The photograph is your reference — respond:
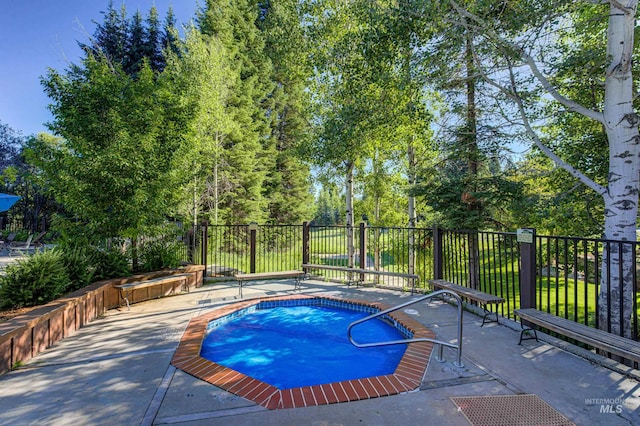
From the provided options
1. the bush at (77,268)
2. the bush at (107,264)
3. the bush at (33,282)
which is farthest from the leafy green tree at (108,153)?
the bush at (33,282)

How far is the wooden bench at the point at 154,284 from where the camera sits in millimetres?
5273

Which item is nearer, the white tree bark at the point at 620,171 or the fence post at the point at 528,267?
the white tree bark at the point at 620,171

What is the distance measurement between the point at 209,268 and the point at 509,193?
8.00 metres

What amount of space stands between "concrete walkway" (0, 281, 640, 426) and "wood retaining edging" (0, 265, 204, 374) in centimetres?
15

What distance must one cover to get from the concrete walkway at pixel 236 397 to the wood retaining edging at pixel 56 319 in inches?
5.8

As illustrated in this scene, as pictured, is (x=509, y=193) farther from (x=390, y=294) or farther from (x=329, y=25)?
(x=329, y=25)

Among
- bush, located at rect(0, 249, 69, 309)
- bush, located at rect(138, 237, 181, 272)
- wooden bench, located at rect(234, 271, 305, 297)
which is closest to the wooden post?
wooden bench, located at rect(234, 271, 305, 297)

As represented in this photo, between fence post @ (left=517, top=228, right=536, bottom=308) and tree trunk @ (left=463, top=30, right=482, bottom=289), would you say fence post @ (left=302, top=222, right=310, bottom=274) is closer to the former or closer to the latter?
tree trunk @ (left=463, top=30, right=482, bottom=289)

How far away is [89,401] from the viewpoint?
2.54m

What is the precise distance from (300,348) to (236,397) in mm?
1861

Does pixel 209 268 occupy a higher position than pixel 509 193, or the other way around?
pixel 509 193

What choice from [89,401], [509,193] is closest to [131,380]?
[89,401]

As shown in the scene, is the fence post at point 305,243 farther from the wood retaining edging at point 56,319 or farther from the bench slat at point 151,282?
the wood retaining edging at point 56,319

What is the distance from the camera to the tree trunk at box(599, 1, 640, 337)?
3580 mm
